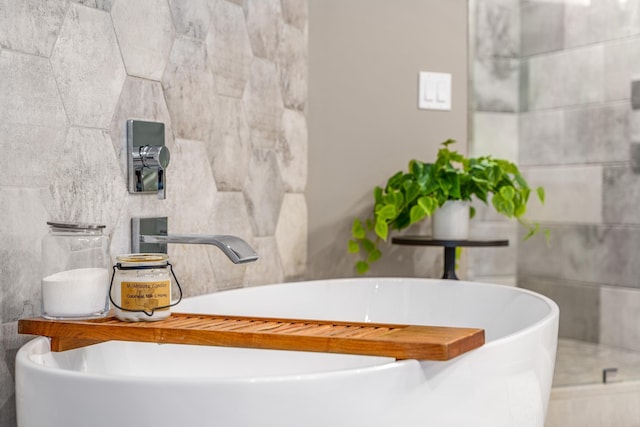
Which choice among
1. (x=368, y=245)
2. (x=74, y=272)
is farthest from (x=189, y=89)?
(x=368, y=245)

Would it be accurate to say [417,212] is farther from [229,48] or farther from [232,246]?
[232,246]

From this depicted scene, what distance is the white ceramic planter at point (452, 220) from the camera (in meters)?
1.91

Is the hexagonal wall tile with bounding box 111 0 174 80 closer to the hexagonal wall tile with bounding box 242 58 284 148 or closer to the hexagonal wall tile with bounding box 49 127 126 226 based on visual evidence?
the hexagonal wall tile with bounding box 49 127 126 226

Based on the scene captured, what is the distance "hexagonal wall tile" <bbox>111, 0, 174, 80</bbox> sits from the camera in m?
1.34

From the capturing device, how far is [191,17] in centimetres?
152

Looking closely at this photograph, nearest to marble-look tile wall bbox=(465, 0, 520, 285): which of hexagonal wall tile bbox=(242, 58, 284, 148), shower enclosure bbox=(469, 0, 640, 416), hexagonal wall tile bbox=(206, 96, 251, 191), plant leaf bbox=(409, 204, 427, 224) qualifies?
shower enclosure bbox=(469, 0, 640, 416)

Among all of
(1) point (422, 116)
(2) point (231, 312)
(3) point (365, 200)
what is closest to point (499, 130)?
(1) point (422, 116)

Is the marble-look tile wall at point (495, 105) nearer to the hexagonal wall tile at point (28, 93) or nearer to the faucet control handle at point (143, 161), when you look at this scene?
the faucet control handle at point (143, 161)

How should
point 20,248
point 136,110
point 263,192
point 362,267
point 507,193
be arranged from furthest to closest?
point 362,267 → point 507,193 → point 263,192 → point 136,110 → point 20,248

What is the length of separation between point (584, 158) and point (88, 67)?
6.99 feet

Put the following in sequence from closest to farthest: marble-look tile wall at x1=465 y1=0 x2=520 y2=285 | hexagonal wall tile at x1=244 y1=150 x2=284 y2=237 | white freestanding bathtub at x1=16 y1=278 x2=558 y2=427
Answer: white freestanding bathtub at x1=16 y1=278 x2=558 y2=427
hexagonal wall tile at x1=244 y1=150 x2=284 y2=237
marble-look tile wall at x1=465 y1=0 x2=520 y2=285

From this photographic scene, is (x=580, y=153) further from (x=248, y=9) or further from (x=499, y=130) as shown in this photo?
(x=248, y=9)

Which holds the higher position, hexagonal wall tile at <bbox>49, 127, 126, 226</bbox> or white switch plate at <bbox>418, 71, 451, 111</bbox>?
white switch plate at <bbox>418, 71, 451, 111</bbox>

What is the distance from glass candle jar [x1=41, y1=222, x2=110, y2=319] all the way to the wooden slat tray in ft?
0.07
